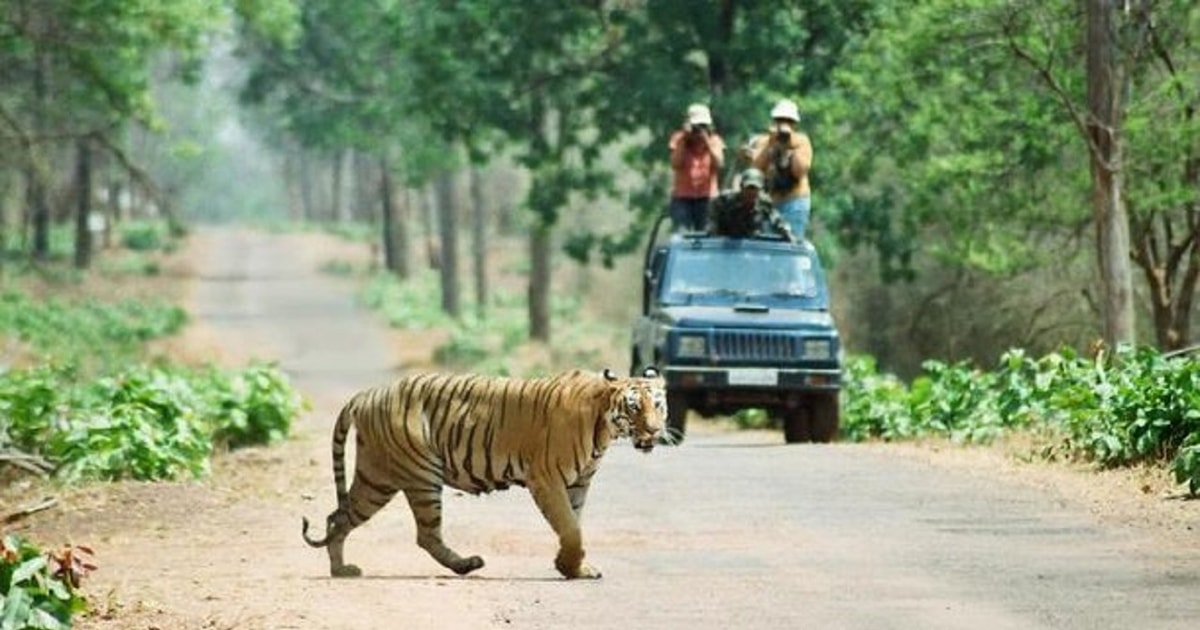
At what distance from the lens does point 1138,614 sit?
37.0ft

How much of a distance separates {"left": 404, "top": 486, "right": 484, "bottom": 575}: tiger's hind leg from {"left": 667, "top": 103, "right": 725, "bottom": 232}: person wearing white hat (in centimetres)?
1289

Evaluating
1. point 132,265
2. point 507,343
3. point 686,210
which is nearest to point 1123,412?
point 686,210

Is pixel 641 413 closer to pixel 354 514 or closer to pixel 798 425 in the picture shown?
pixel 354 514

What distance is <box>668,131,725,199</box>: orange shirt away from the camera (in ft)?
83.9

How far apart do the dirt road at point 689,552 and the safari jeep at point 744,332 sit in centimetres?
88

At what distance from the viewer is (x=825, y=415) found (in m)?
23.1

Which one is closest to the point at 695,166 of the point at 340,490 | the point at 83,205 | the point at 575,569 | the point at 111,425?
the point at 111,425

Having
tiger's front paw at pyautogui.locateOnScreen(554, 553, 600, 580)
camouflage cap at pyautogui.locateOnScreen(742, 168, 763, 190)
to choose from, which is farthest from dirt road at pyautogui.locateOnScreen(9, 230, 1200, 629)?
camouflage cap at pyautogui.locateOnScreen(742, 168, 763, 190)

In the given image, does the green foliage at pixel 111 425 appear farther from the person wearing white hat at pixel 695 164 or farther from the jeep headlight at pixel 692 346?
the person wearing white hat at pixel 695 164

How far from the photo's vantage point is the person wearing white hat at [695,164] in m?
25.5

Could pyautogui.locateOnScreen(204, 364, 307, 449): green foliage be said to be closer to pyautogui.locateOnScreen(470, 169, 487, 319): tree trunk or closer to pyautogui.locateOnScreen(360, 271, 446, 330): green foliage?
pyautogui.locateOnScreen(360, 271, 446, 330): green foliage

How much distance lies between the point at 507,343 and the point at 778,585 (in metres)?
33.7

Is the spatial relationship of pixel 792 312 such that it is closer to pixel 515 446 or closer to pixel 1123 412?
pixel 1123 412

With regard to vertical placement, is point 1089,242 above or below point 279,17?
below
